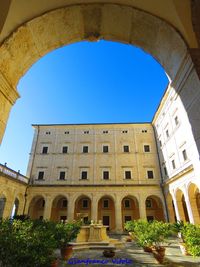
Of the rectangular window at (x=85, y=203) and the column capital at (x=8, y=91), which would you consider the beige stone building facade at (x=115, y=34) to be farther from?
the rectangular window at (x=85, y=203)

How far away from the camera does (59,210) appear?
2450 cm

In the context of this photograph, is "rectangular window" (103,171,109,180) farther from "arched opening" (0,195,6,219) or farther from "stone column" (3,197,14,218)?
"arched opening" (0,195,6,219)

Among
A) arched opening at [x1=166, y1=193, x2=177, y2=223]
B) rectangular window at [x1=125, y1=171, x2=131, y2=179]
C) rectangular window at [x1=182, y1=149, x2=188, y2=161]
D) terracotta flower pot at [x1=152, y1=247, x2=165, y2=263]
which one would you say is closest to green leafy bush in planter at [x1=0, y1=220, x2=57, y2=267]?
terracotta flower pot at [x1=152, y1=247, x2=165, y2=263]

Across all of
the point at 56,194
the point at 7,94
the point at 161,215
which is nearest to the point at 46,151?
the point at 56,194

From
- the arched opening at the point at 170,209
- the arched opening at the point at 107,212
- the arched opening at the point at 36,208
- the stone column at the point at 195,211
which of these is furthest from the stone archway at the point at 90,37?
the arched opening at the point at 107,212

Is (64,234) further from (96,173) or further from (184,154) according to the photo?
(96,173)

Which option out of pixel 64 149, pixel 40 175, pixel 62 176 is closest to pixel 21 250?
pixel 62 176

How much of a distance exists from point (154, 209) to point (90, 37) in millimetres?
25036

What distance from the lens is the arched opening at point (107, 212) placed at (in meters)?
23.4

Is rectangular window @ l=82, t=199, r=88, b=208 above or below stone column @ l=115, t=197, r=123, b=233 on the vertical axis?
above

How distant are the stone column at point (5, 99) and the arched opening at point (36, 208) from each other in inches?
897

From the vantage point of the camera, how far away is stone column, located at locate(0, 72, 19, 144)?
3298mm

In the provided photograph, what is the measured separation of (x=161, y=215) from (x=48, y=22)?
25.5m

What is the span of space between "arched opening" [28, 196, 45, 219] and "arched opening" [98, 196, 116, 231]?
324 inches
